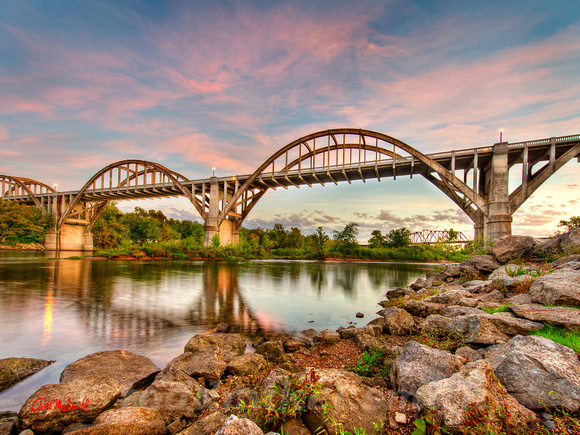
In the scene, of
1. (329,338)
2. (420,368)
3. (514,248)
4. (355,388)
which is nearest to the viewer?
(355,388)

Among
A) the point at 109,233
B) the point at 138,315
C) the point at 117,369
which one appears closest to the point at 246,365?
the point at 117,369

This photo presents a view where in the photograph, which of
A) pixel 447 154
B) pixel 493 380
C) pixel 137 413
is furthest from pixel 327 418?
pixel 447 154

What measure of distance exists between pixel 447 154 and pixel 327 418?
29.2 metres

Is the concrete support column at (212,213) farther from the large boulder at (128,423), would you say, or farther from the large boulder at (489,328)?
the large boulder at (128,423)

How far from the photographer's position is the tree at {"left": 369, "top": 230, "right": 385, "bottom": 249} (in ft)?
199

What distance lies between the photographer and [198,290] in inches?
573

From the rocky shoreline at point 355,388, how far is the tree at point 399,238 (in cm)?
5735

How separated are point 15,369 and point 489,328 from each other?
25.7 ft

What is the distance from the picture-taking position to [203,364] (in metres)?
4.44

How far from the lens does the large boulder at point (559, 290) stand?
4.59 meters

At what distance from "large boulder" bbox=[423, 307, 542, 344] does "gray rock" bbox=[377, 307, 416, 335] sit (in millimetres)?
1291

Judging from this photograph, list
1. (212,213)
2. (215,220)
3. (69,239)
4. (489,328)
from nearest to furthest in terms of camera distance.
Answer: (489,328), (215,220), (212,213), (69,239)

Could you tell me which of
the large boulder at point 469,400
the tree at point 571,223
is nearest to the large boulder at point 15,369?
the large boulder at point 469,400

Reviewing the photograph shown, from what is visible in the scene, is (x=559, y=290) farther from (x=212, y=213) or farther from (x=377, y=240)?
(x=377, y=240)
